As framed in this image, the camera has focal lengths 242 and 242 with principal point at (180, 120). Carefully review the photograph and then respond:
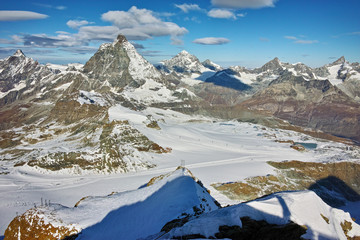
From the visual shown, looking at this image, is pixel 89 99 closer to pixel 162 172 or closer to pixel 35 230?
pixel 162 172

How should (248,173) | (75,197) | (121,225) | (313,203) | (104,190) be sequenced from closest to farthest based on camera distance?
(313,203) < (121,225) < (75,197) < (104,190) < (248,173)

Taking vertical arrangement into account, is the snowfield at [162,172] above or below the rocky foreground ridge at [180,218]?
below

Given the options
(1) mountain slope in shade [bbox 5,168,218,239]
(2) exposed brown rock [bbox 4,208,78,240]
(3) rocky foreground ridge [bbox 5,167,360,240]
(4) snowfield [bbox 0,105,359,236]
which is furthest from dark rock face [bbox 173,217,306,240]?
(4) snowfield [bbox 0,105,359,236]

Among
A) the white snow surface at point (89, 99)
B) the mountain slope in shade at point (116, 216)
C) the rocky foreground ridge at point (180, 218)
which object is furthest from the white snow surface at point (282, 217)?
the white snow surface at point (89, 99)

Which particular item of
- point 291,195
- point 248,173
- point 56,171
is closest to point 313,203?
point 291,195

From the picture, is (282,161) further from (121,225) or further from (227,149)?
(121,225)

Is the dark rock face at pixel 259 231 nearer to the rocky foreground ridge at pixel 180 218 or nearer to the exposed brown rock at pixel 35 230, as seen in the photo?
the rocky foreground ridge at pixel 180 218

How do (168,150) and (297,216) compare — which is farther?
(168,150)
